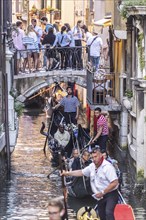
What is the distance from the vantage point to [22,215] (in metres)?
19.1

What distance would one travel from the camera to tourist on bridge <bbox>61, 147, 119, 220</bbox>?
14594 millimetres

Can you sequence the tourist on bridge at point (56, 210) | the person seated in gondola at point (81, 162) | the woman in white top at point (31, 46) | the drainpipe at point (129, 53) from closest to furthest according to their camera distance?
the tourist on bridge at point (56, 210), the person seated in gondola at point (81, 162), the drainpipe at point (129, 53), the woman in white top at point (31, 46)

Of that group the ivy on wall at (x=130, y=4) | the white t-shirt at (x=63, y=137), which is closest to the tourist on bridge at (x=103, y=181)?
the ivy on wall at (x=130, y=4)

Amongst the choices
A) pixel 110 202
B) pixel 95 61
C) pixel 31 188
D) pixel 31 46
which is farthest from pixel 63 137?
pixel 110 202

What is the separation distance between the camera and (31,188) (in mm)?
22469

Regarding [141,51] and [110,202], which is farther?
[141,51]

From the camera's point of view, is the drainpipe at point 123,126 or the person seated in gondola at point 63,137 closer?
the person seated in gondola at point 63,137

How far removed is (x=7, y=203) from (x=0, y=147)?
119 inches

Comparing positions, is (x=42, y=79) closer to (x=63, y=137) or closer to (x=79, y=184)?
(x=63, y=137)

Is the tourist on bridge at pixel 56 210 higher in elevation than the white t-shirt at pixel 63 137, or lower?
higher

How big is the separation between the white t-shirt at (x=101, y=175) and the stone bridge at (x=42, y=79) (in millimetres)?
15032

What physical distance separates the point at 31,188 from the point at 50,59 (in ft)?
26.3

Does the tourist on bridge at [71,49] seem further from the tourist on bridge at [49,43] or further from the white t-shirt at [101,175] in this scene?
the white t-shirt at [101,175]

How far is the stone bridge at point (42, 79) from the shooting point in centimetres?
2989
